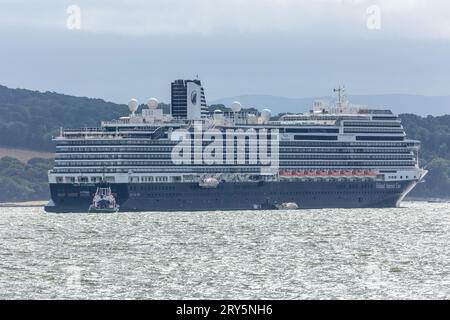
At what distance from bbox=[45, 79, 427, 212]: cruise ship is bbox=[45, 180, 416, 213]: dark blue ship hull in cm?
11

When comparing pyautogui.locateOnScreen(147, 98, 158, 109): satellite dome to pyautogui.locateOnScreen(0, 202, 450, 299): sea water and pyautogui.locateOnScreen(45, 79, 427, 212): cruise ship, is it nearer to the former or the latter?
pyautogui.locateOnScreen(45, 79, 427, 212): cruise ship

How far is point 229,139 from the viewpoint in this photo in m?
180

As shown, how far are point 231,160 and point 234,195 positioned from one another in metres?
4.51

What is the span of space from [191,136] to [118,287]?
11052 cm

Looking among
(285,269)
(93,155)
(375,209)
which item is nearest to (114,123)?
(93,155)

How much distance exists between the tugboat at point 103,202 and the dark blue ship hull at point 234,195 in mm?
896

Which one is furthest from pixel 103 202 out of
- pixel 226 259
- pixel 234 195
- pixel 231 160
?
pixel 226 259

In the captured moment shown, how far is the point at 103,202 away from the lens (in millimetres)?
168375

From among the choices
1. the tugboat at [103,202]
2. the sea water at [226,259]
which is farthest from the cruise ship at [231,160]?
the sea water at [226,259]

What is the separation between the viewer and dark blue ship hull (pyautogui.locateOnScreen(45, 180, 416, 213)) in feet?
558

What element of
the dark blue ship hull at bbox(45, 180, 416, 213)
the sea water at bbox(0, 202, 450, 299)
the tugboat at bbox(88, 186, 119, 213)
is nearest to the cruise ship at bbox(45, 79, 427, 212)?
the dark blue ship hull at bbox(45, 180, 416, 213)

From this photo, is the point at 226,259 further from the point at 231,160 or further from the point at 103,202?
the point at 231,160

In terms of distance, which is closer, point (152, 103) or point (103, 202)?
point (103, 202)
